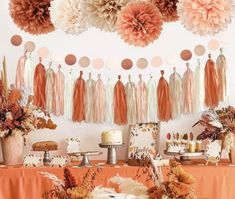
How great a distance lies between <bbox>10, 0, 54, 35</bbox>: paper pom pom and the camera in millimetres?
2910

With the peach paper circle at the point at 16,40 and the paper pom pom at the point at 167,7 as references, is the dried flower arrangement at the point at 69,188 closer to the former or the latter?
the paper pom pom at the point at 167,7

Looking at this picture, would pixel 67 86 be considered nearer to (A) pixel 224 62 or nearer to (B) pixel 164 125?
(B) pixel 164 125

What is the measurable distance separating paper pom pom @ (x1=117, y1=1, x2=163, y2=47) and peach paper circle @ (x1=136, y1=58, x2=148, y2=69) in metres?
0.42

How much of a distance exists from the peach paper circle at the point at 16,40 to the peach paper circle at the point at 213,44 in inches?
46.8

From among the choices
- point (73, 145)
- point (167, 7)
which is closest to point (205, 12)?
point (167, 7)

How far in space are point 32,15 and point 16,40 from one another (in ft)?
1.21

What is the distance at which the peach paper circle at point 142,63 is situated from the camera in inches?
129

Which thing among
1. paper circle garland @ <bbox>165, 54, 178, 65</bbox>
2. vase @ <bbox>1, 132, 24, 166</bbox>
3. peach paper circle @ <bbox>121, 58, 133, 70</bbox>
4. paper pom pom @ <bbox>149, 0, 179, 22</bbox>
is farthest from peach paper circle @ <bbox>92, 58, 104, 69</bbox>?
vase @ <bbox>1, 132, 24, 166</bbox>

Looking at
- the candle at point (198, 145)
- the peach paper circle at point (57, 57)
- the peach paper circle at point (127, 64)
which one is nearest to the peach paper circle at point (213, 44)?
the peach paper circle at point (127, 64)

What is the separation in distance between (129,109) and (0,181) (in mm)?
919

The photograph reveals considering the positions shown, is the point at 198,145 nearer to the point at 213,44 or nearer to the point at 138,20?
the point at 213,44

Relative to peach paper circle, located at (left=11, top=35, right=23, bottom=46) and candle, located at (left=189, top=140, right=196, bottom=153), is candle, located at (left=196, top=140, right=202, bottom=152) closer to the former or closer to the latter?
candle, located at (left=189, top=140, right=196, bottom=153)

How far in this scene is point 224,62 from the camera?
322 centimetres

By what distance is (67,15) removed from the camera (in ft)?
9.66
